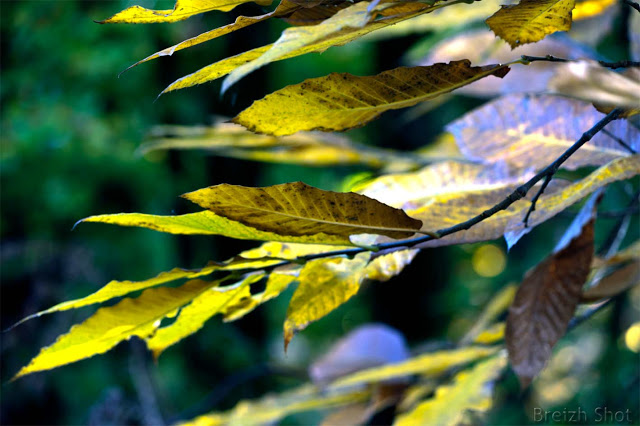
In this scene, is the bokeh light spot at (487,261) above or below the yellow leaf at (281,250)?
below

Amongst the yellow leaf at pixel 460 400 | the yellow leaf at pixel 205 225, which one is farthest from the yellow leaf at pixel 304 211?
the yellow leaf at pixel 460 400

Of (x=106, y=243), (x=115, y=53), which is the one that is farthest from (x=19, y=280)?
(x=115, y=53)

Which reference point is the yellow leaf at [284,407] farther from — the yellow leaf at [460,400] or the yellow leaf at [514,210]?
the yellow leaf at [514,210]

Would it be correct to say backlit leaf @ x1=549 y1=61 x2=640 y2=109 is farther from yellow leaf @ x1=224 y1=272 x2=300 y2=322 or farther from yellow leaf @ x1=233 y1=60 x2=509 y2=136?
yellow leaf @ x1=224 y1=272 x2=300 y2=322


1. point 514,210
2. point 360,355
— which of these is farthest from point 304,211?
point 360,355

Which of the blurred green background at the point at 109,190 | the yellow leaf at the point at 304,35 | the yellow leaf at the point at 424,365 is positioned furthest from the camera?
the blurred green background at the point at 109,190

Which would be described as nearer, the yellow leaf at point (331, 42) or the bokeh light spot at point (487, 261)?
the yellow leaf at point (331, 42)

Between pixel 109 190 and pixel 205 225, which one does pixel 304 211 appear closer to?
pixel 205 225
